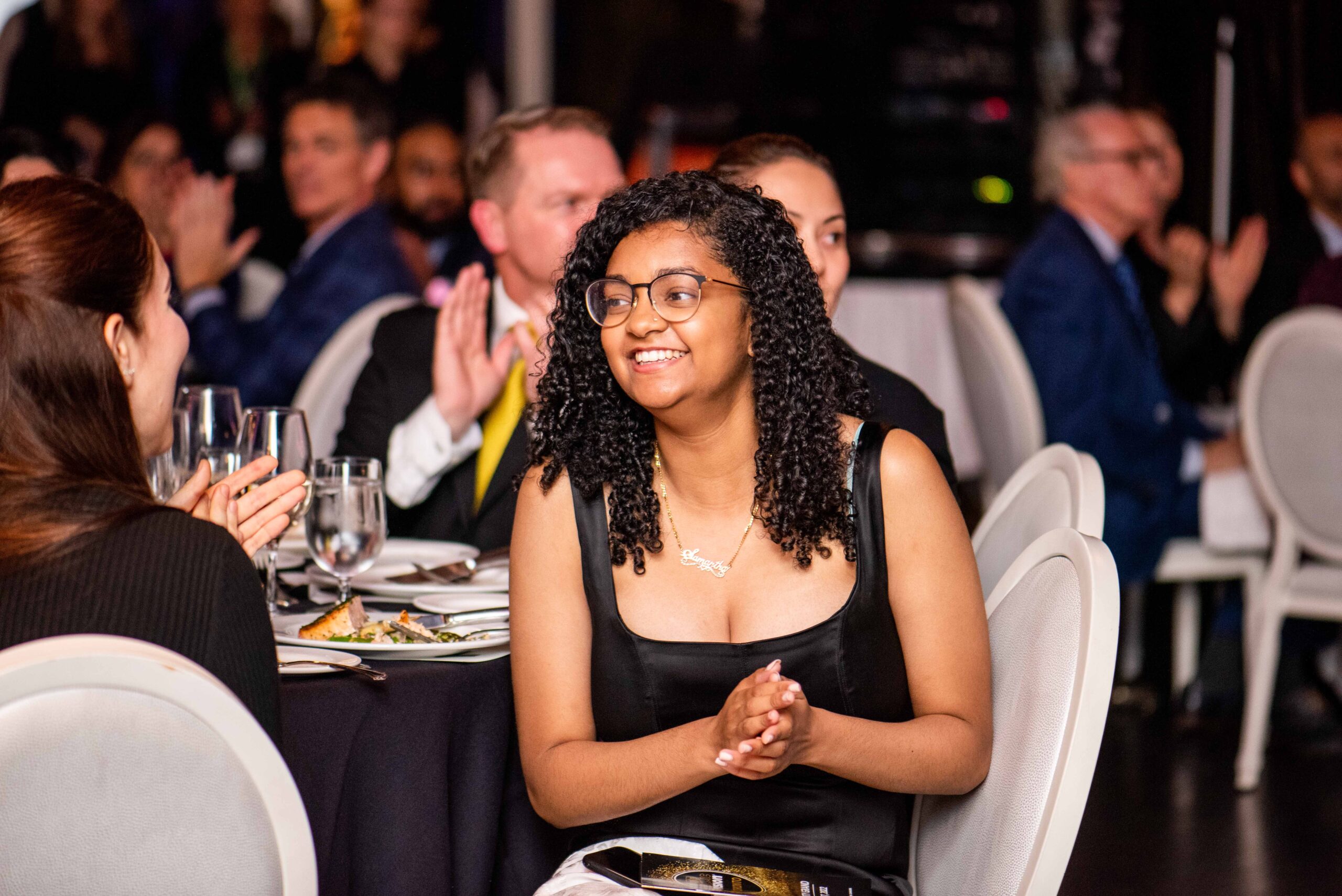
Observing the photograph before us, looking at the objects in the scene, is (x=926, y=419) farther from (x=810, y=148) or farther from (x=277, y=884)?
(x=277, y=884)

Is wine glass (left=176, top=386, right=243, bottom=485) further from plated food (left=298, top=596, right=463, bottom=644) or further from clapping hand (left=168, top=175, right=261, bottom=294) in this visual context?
clapping hand (left=168, top=175, right=261, bottom=294)

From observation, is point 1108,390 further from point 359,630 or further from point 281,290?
point 359,630

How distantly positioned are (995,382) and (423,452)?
74.4 inches

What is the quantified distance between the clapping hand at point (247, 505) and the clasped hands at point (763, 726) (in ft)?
1.84

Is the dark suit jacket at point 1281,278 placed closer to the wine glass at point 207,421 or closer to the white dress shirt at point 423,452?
the white dress shirt at point 423,452

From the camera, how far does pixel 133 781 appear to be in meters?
1.01

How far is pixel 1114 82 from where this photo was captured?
22.3 ft

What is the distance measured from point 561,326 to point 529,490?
21 centimetres

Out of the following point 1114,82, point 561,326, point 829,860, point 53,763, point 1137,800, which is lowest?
point 1137,800

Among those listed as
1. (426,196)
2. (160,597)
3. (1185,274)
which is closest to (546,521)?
(160,597)

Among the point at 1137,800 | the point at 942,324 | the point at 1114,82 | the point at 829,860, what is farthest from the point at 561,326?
the point at 1114,82

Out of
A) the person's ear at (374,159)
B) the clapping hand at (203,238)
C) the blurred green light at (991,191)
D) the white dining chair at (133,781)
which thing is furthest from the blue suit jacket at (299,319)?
the blurred green light at (991,191)

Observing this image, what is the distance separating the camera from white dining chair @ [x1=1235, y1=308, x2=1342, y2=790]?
321cm

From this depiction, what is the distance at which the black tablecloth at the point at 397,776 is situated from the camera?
1.42 meters
